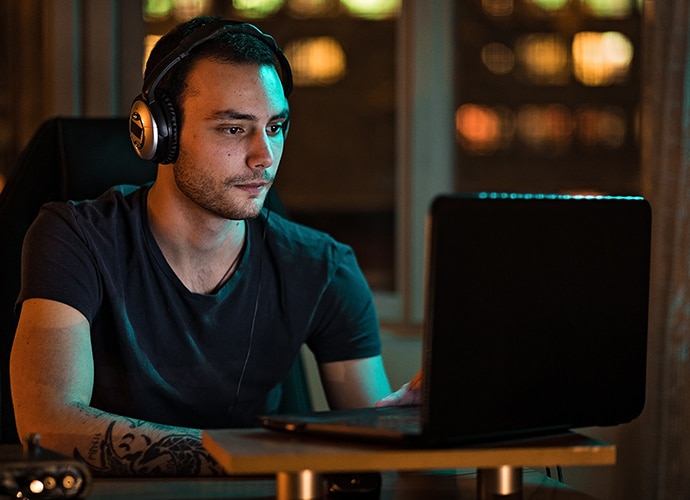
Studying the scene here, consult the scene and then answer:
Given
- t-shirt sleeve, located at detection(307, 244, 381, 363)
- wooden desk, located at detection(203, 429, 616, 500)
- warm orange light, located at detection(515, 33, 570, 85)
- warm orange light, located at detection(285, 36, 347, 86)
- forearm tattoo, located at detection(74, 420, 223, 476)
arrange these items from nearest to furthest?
wooden desk, located at detection(203, 429, 616, 500) < forearm tattoo, located at detection(74, 420, 223, 476) < t-shirt sleeve, located at detection(307, 244, 381, 363) < warm orange light, located at detection(515, 33, 570, 85) < warm orange light, located at detection(285, 36, 347, 86)

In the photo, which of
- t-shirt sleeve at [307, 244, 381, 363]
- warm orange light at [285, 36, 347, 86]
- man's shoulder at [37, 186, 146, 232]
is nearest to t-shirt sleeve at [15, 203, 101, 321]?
man's shoulder at [37, 186, 146, 232]

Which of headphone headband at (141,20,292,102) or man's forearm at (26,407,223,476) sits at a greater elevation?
headphone headband at (141,20,292,102)

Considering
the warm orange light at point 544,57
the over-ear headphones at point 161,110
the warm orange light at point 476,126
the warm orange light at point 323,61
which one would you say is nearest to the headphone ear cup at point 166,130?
the over-ear headphones at point 161,110

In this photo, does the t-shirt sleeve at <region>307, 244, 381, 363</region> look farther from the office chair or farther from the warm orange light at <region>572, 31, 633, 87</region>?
the warm orange light at <region>572, 31, 633, 87</region>

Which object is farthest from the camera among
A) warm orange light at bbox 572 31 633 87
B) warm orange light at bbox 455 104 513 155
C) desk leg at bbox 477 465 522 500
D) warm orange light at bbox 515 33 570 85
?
warm orange light at bbox 515 33 570 85

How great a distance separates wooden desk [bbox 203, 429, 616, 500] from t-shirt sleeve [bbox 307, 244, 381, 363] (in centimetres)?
71

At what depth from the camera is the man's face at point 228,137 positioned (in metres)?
1.53

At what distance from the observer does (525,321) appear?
946 mm

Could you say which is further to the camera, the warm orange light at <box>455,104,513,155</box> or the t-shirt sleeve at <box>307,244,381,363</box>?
the warm orange light at <box>455,104,513,155</box>

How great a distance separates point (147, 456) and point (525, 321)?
0.53 m

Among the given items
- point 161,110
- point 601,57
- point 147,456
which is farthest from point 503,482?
point 601,57

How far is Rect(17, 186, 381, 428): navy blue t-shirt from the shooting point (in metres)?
1.49

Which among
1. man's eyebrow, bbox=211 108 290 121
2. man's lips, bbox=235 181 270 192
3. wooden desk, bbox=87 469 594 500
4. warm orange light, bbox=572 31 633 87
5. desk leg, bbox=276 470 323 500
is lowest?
wooden desk, bbox=87 469 594 500

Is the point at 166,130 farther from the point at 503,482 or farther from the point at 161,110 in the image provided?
the point at 503,482
